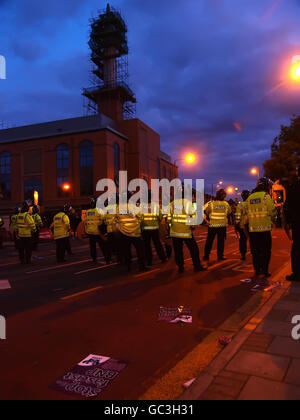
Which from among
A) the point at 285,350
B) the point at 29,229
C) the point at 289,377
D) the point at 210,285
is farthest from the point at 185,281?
the point at 29,229

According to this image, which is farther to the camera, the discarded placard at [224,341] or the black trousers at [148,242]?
the black trousers at [148,242]

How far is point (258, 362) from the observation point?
9.99 ft

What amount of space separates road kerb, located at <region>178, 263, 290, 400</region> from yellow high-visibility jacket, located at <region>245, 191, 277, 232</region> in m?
2.45

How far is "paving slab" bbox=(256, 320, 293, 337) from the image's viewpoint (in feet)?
12.4

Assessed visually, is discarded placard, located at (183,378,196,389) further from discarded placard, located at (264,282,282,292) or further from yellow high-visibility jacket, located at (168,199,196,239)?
yellow high-visibility jacket, located at (168,199,196,239)

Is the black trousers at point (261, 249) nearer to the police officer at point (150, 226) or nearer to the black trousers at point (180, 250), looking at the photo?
the black trousers at point (180, 250)

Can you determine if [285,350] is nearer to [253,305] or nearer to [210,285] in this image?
[253,305]

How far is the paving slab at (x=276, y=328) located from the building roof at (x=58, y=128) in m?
41.8

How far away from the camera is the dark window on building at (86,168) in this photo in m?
44.1

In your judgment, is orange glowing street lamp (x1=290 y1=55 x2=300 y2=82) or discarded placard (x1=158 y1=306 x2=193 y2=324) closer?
discarded placard (x1=158 y1=306 x2=193 y2=324)

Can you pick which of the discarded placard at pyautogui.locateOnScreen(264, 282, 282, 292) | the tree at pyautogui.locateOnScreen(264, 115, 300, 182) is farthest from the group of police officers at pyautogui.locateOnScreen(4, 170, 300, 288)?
the tree at pyautogui.locateOnScreen(264, 115, 300, 182)

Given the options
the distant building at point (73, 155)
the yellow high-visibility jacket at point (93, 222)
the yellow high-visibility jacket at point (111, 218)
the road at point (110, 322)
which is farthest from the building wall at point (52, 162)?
the road at point (110, 322)

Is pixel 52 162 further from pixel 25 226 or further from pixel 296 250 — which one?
pixel 296 250
